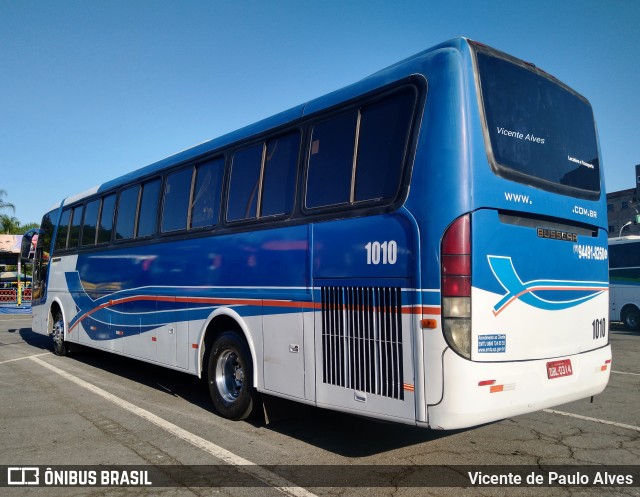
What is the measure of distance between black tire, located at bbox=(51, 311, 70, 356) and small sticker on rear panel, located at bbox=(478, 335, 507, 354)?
33.6ft

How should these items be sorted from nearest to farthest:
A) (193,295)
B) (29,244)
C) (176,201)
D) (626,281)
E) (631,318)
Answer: (193,295) < (176,201) < (29,244) < (631,318) < (626,281)

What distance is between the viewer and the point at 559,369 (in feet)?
15.6

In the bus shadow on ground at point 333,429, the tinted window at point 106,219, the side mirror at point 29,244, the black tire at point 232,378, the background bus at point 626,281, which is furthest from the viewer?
the background bus at point 626,281

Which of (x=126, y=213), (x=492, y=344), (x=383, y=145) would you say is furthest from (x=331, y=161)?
(x=126, y=213)

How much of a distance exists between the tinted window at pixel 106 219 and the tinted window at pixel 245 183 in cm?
402

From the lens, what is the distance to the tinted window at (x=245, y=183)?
6270 millimetres

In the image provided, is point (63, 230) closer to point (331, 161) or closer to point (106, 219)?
point (106, 219)

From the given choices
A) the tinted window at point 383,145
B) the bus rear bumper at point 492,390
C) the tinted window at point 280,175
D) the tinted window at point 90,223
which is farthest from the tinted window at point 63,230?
the bus rear bumper at point 492,390

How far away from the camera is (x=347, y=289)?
15.9 feet

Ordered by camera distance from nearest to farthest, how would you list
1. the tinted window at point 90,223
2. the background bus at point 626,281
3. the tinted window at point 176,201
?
the tinted window at point 176,201 < the tinted window at point 90,223 < the background bus at point 626,281

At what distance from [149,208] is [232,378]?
10.8 ft

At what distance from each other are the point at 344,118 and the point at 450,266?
1906 millimetres

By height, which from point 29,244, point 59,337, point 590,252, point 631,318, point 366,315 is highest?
point 29,244

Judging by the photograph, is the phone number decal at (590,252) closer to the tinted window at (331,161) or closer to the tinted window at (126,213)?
the tinted window at (331,161)
